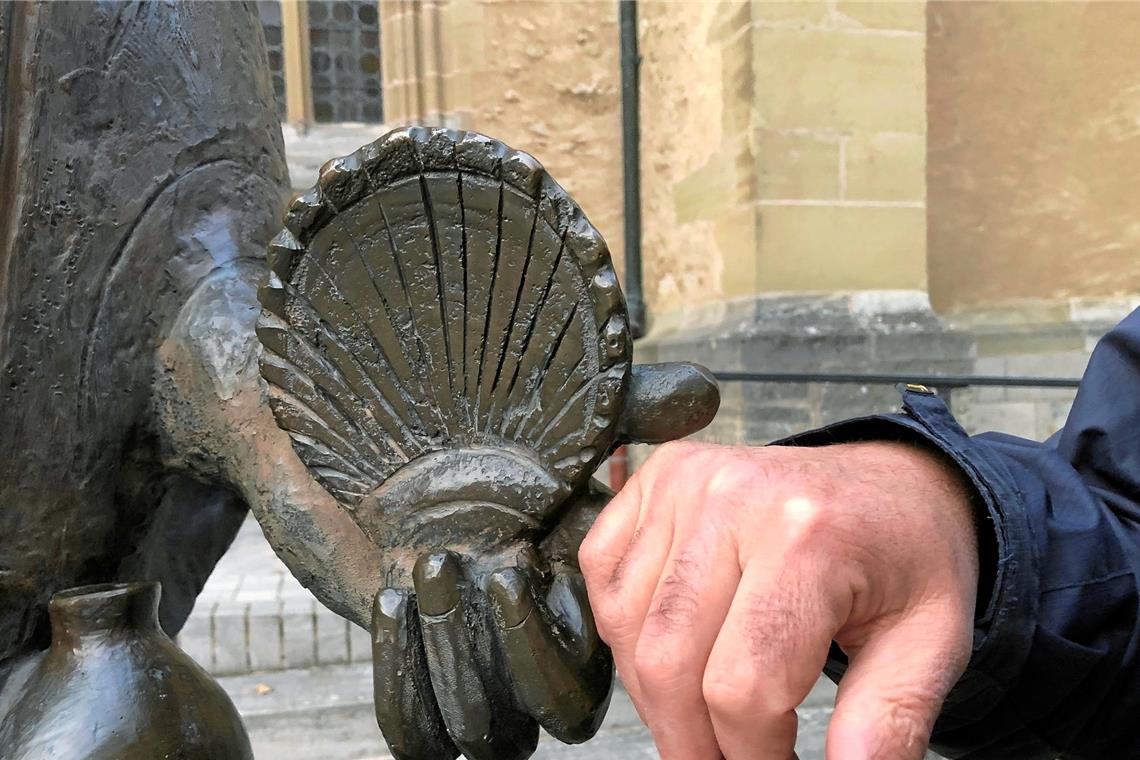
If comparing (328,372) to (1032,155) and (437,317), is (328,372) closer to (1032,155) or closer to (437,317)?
(437,317)

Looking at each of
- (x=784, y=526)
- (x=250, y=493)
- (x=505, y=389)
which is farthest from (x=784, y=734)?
(x=250, y=493)

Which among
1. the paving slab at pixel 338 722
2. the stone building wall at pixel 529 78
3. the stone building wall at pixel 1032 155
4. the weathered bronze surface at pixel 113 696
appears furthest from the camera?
the stone building wall at pixel 529 78

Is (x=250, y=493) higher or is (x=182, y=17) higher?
(x=182, y=17)

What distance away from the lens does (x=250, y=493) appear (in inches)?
24.0

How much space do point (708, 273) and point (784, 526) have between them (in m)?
2.83

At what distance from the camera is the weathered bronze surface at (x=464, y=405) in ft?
1.56

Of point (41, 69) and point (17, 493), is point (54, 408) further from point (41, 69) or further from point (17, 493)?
point (41, 69)

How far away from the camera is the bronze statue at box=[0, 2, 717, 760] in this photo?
19.0 inches

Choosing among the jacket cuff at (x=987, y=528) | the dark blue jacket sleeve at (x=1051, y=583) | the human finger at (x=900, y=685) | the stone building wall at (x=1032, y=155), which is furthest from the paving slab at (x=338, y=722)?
the stone building wall at (x=1032, y=155)

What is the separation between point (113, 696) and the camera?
0.57 meters

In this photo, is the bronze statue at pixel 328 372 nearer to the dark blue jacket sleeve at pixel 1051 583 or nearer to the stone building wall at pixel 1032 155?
the dark blue jacket sleeve at pixel 1051 583

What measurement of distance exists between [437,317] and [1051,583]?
0.53 metres

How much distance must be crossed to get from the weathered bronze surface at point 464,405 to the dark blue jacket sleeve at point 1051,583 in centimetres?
23

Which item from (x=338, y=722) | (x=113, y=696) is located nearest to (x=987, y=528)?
(x=113, y=696)
